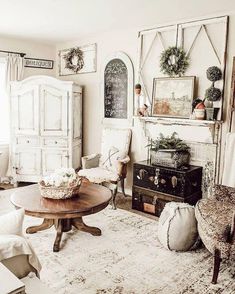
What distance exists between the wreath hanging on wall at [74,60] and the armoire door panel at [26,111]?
0.89m

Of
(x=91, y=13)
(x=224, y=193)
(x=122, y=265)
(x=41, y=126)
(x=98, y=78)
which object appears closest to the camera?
(x=122, y=265)

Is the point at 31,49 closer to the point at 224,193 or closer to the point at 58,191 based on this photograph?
the point at 58,191

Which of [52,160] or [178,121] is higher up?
[178,121]

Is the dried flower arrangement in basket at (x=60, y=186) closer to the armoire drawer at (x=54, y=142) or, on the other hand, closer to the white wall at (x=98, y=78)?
the white wall at (x=98, y=78)

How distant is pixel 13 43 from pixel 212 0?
350 cm

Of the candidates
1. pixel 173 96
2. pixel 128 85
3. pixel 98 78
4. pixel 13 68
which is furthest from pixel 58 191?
pixel 13 68

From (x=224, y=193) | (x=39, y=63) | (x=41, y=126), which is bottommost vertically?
(x=224, y=193)

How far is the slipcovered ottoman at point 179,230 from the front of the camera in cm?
295

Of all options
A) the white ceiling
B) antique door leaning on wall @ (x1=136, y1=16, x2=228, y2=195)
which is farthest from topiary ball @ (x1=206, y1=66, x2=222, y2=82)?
the white ceiling

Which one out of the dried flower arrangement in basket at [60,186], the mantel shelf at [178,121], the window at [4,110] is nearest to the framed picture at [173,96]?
the mantel shelf at [178,121]

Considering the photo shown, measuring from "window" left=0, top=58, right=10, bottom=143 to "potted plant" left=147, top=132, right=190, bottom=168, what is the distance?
8.90 feet

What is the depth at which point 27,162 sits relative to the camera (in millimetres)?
5172

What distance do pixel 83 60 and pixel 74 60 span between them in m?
0.23

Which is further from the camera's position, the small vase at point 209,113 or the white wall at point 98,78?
the white wall at point 98,78
